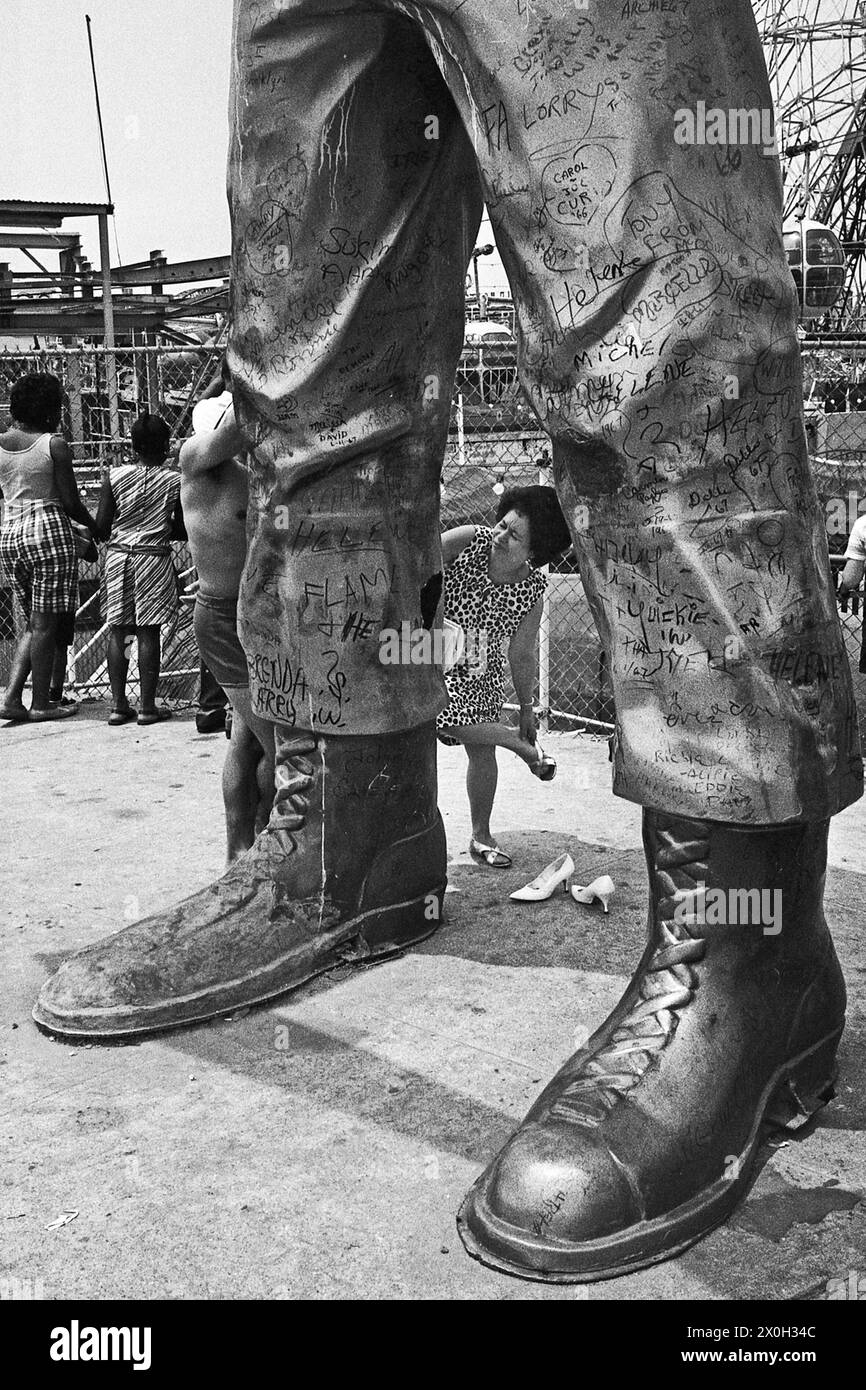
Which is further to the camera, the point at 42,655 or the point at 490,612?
the point at 42,655

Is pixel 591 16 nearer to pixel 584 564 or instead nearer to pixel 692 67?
pixel 692 67

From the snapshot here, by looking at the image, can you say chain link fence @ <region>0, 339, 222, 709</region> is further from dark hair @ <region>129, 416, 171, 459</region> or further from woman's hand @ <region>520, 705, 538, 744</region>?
woman's hand @ <region>520, 705, 538, 744</region>

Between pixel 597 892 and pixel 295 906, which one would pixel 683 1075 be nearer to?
pixel 295 906

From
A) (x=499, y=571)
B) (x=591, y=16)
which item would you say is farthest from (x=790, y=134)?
(x=591, y=16)

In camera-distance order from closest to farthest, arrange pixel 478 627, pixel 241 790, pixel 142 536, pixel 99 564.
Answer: pixel 241 790
pixel 478 627
pixel 142 536
pixel 99 564

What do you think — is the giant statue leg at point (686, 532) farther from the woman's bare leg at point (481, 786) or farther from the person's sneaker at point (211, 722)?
the person's sneaker at point (211, 722)

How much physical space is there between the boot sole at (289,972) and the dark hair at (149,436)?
4.86 meters

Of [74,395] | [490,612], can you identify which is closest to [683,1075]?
[490,612]

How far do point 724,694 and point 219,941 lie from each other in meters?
1.33

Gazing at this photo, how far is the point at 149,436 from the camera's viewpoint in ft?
24.6

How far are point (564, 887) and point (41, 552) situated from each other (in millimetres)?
5054

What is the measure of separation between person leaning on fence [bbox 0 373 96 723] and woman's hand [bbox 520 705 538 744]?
3913 millimetres

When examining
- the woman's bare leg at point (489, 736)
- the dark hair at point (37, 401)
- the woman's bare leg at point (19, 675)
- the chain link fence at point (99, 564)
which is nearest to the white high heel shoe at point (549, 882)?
the woman's bare leg at point (489, 736)

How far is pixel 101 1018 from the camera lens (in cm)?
273
